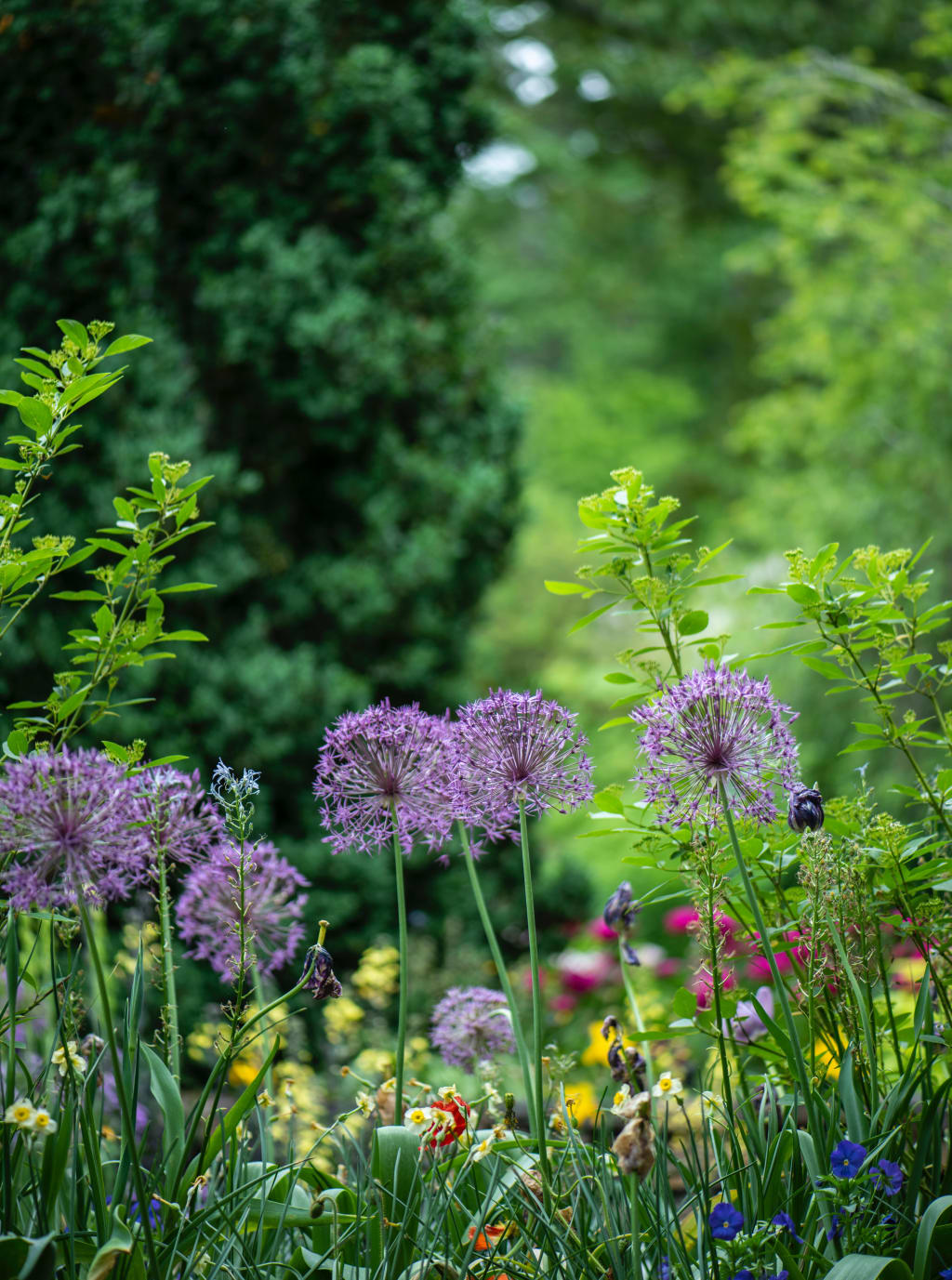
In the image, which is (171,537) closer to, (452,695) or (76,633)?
(76,633)

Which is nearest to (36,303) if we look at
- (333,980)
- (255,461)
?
(255,461)

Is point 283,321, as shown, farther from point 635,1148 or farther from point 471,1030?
point 635,1148

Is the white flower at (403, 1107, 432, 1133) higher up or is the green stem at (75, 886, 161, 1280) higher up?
the green stem at (75, 886, 161, 1280)

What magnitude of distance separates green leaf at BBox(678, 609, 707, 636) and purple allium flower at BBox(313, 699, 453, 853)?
0.41 meters

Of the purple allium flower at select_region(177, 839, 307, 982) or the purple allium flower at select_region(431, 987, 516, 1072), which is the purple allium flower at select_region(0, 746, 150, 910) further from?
the purple allium flower at select_region(431, 987, 516, 1072)

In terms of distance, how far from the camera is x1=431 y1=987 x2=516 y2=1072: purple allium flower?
5.81 feet

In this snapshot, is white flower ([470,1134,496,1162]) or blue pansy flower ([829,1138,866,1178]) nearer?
blue pansy flower ([829,1138,866,1178])

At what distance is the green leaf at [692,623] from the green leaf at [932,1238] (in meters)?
0.80

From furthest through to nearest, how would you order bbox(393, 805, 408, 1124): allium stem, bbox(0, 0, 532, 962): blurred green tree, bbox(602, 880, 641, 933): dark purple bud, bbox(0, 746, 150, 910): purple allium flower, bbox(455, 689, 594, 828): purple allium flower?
1. bbox(0, 0, 532, 962): blurred green tree
2. bbox(602, 880, 641, 933): dark purple bud
3. bbox(455, 689, 594, 828): purple allium flower
4. bbox(393, 805, 408, 1124): allium stem
5. bbox(0, 746, 150, 910): purple allium flower

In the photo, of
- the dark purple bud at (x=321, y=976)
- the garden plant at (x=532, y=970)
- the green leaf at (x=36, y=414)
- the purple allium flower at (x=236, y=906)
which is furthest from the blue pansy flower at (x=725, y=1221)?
the green leaf at (x=36, y=414)

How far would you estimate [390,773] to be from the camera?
1434mm

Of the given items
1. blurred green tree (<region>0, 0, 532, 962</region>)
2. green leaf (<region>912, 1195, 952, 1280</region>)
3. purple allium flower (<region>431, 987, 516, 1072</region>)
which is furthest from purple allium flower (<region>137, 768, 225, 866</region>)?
blurred green tree (<region>0, 0, 532, 962</region>)

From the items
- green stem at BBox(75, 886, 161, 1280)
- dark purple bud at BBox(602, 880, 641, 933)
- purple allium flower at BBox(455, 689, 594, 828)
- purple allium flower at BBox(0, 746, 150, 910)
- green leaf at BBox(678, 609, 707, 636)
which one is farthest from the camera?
dark purple bud at BBox(602, 880, 641, 933)

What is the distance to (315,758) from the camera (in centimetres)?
468
